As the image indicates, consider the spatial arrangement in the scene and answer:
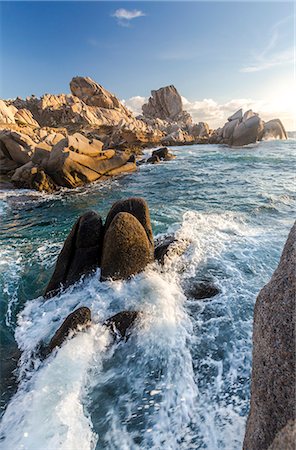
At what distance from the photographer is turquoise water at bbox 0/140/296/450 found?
3.13 meters

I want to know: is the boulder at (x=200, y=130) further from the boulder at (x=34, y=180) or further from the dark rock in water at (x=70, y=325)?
the dark rock in water at (x=70, y=325)

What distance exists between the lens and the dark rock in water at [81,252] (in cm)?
619

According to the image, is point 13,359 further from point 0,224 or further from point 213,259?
point 0,224

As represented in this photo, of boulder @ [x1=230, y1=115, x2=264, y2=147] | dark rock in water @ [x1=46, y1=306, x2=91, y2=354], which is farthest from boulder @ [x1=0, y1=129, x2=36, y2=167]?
boulder @ [x1=230, y1=115, x2=264, y2=147]

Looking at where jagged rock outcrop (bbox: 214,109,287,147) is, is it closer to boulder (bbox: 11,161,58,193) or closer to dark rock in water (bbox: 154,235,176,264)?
boulder (bbox: 11,161,58,193)

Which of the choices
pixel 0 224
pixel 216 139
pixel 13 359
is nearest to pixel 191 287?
pixel 13 359

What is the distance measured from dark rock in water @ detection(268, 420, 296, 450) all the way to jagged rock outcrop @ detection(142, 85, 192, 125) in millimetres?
126235

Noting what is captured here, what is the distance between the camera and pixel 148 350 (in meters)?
4.22

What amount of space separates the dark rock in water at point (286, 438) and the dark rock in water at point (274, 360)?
0.39 feet

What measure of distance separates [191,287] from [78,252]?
2.97 m

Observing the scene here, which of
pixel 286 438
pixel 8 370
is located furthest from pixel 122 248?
pixel 286 438

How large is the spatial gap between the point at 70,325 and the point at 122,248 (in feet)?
6.82

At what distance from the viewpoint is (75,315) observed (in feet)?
15.2

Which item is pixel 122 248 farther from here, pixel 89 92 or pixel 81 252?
pixel 89 92
